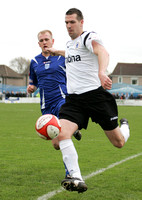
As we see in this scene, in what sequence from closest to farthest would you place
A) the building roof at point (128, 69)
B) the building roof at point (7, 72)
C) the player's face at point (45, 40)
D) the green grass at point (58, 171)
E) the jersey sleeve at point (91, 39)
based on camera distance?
the jersey sleeve at point (91, 39)
the green grass at point (58, 171)
the player's face at point (45, 40)
the building roof at point (128, 69)
the building roof at point (7, 72)

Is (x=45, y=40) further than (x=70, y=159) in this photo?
Yes

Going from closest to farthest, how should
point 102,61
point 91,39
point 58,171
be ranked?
point 102,61
point 91,39
point 58,171

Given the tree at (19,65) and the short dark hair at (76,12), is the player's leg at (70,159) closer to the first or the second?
the short dark hair at (76,12)

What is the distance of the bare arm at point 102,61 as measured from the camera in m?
4.63

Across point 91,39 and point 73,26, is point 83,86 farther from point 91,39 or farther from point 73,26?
point 73,26

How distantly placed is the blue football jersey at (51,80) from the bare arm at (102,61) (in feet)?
6.30

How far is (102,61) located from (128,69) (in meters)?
85.4

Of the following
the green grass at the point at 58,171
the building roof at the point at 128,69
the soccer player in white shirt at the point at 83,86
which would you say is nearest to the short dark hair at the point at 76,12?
the soccer player in white shirt at the point at 83,86

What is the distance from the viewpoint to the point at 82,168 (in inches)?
283

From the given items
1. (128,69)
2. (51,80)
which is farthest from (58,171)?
(128,69)

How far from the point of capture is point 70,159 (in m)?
4.89

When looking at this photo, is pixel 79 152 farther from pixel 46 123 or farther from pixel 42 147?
pixel 46 123

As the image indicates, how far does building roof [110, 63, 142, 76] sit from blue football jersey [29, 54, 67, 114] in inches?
3230

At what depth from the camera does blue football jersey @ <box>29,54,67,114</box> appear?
6.84 m
